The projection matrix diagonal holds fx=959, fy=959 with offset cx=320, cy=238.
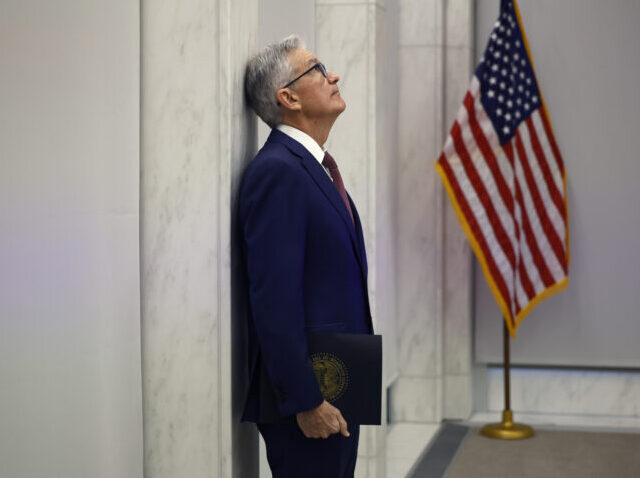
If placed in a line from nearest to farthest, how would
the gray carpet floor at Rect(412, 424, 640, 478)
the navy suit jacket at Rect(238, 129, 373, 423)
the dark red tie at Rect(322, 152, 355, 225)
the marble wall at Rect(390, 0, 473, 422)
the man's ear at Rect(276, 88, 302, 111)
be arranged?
the navy suit jacket at Rect(238, 129, 373, 423), the man's ear at Rect(276, 88, 302, 111), the dark red tie at Rect(322, 152, 355, 225), the gray carpet floor at Rect(412, 424, 640, 478), the marble wall at Rect(390, 0, 473, 422)

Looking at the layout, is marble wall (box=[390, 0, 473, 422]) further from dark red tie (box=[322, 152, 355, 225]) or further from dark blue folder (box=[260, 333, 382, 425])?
dark blue folder (box=[260, 333, 382, 425])

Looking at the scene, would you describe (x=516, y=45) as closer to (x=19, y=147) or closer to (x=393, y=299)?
(x=393, y=299)

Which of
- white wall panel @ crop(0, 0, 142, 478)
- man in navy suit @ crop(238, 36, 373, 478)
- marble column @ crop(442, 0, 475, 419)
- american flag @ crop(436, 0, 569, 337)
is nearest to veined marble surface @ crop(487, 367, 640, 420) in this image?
marble column @ crop(442, 0, 475, 419)

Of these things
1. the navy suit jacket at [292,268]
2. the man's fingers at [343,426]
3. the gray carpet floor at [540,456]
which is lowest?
the gray carpet floor at [540,456]

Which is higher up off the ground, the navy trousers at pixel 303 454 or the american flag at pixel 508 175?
the american flag at pixel 508 175

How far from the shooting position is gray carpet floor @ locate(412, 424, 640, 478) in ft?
17.0

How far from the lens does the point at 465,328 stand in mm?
6578

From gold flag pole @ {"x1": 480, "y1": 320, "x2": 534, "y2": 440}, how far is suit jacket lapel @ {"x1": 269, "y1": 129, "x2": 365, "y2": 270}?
143 inches

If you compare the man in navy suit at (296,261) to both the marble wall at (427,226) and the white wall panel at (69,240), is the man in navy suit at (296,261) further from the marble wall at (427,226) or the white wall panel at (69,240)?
the marble wall at (427,226)

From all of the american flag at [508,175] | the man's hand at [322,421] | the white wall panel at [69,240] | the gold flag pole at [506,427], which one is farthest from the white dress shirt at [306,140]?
the gold flag pole at [506,427]

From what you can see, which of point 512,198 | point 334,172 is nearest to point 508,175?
point 512,198

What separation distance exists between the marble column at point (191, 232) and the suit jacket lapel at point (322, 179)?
0.53 ft

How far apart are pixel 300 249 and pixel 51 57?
2.53 ft

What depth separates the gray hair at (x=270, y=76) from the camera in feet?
8.95
